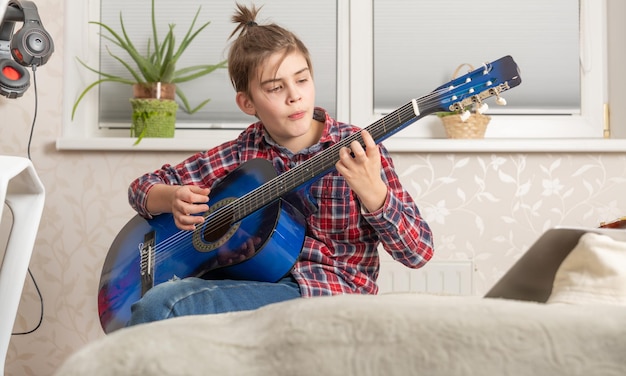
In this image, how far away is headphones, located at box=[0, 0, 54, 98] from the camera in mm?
1856

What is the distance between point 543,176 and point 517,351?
69.5 inches

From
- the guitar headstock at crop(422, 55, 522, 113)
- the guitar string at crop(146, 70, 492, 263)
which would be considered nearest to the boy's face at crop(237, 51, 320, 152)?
the guitar string at crop(146, 70, 492, 263)

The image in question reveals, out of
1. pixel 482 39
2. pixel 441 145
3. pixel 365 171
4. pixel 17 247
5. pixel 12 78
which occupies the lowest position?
pixel 17 247

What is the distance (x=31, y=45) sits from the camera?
6.10ft

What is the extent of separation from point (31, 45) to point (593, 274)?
163 centimetres

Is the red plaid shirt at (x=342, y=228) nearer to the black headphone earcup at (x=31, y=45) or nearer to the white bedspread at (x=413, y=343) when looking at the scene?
the black headphone earcup at (x=31, y=45)

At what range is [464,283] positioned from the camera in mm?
2107

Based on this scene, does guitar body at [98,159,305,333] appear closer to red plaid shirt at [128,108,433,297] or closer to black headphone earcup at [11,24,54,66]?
red plaid shirt at [128,108,433,297]

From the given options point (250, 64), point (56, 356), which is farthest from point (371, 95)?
point (56, 356)

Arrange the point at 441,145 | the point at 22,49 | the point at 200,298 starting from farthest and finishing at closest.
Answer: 1. the point at 441,145
2. the point at 22,49
3. the point at 200,298

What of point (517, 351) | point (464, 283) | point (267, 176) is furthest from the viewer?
point (464, 283)

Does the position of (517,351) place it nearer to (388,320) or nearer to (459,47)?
(388,320)

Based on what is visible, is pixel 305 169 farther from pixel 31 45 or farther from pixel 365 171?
pixel 31 45

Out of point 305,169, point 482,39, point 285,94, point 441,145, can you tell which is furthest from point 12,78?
point 482,39
